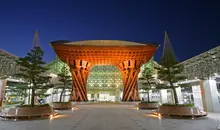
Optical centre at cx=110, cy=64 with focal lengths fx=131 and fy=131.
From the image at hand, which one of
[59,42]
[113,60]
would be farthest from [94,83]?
[59,42]

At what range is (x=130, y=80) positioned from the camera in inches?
1244

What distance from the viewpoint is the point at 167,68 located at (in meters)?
12.7

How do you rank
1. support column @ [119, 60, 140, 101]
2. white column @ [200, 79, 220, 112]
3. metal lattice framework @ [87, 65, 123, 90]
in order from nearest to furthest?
white column @ [200, 79, 220, 112]
support column @ [119, 60, 140, 101]
metal lattice framework @ [87, 65, 123, 90]

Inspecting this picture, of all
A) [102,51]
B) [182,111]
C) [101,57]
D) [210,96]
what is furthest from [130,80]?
[182,111]

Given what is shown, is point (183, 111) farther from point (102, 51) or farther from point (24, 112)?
point (102, 51)

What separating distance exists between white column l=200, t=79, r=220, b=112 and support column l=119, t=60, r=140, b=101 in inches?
654

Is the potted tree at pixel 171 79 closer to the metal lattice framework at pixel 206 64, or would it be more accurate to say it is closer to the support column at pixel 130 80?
the metal lattice framework at pixel 206 64

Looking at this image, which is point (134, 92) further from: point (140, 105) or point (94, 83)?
point (94, 83)

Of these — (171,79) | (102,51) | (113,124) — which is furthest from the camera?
(102,51)

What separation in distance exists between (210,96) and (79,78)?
24389mm

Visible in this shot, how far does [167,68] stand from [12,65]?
2060 centimetres

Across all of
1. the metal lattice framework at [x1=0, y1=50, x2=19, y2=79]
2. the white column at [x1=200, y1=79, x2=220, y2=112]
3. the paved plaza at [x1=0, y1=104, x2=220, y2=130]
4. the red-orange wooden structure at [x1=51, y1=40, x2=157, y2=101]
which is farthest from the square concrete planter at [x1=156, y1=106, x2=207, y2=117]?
the red-orange wooden structure at [x1=51, y1=40, x2=157, y2=101]

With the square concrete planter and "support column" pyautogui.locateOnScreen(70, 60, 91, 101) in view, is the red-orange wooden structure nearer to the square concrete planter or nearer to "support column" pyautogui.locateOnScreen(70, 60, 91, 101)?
"support column" pyautogui.locateOnScreen(70, 60, 91, 101)

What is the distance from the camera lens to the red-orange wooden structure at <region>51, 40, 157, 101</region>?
94.3 feet
